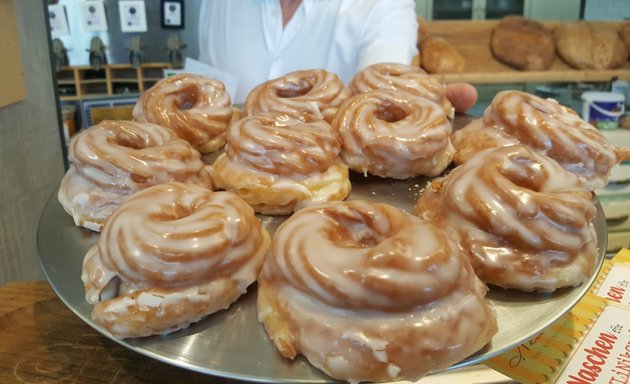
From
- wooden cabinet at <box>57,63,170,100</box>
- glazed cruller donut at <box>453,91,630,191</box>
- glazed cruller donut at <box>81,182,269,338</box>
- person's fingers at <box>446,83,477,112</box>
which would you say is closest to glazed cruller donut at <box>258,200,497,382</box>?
glazed cruller donut at <box>81,182,269,338</box>

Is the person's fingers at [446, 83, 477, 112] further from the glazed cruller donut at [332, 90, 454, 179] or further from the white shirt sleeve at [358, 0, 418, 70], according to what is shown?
the white shirt sleeve at [358, 0, 418, 70]

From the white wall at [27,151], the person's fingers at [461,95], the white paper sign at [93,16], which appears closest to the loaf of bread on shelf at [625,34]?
the person's fingers at [461,95]

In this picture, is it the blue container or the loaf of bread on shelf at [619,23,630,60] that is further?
the loaf of bread on shelf at [619,23,630,60]

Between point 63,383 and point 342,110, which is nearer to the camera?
point 63,383

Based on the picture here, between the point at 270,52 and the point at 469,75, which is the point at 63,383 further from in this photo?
the point at 469,75

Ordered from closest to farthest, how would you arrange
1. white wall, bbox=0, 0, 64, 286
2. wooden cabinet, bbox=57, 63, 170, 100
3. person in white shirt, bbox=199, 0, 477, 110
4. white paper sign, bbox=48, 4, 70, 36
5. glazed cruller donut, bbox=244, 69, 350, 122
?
glazed cruller donut, bbox=244, 69, 350, 122
white wall, bbox=0, 0, 64, 286
person in white shirt, bbox=199, 0, 477, 110
white paper sign, bbox=48, 4, 70, 36
wooden cabinet, bbox=57, 63, 170, 100

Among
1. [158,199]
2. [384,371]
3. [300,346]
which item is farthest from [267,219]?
[384,371]

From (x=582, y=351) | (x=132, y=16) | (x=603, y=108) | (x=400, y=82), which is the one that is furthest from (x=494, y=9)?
(x=582, y=351)
